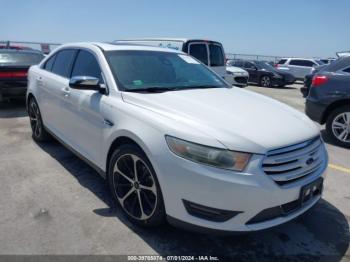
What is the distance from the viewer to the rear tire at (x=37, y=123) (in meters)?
5.09

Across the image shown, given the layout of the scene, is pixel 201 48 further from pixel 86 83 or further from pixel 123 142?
pixel 123 142

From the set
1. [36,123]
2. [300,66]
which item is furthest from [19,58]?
[300,66]

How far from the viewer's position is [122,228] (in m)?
2.98

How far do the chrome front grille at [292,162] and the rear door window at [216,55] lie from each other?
22.9 ft

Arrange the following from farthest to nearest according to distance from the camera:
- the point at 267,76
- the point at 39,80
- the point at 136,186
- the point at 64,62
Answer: the point at 267,76 < the point at 39,80 < the point at 64,62 < the point at 136,186

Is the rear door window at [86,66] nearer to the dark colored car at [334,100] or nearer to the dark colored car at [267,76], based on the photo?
the dark colored car at [334,100]

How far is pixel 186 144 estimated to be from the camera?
2.42 metres

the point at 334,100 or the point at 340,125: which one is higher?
the point at 334,100

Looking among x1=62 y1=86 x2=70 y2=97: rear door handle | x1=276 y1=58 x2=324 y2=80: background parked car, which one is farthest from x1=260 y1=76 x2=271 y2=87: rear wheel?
x1=62 y1=86 x2=70 y2=97: rear door handle

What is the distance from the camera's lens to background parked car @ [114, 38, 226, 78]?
29.0 feet

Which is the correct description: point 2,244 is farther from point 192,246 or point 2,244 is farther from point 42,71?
point 42,71

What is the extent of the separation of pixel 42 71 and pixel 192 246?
3.58 meters

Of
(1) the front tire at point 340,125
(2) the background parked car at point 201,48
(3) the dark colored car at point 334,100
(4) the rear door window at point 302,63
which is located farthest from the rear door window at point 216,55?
(4) the rear door window at point 302,63

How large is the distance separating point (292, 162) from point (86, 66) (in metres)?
2.54
